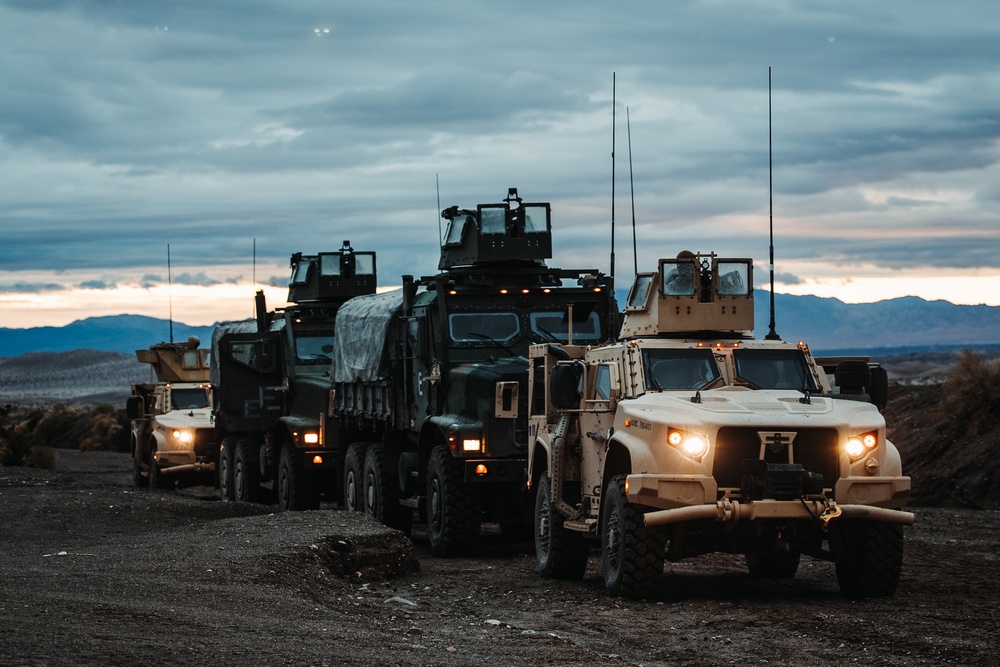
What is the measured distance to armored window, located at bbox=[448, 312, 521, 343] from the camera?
63.7 feet

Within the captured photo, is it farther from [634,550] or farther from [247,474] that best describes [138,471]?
[634,550]

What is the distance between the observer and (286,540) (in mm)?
16312

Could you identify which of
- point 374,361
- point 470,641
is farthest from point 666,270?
point 374,361

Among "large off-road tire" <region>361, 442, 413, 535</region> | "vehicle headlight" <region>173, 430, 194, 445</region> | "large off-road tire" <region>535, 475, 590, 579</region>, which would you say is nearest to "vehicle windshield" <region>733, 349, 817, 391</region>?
"large off-road tire" <region>535, 475, 590, 579</region>

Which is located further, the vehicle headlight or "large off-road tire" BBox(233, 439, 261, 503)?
the vehicle headlight

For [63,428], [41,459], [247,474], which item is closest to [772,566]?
[247,474]

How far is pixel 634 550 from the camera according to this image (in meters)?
13.1

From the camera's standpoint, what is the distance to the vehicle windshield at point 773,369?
1407 cm

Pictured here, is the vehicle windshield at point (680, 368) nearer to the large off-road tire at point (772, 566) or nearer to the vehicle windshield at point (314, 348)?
the large off-road tire at point (772, 566)

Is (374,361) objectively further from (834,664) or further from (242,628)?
(834,664)

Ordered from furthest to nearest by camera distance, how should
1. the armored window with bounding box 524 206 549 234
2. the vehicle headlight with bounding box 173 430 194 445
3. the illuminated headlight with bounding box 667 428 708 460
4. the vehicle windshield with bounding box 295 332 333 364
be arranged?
the vehicle headlight with bounding box 173 430 194 445 → the vehicle windshield with bounding box 295 332 333 364 → the armored window with bounding box 524 206 549 234 → the illuminated headlight with bounding box 667 428 708 460

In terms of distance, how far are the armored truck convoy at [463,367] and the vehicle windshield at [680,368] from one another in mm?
2978

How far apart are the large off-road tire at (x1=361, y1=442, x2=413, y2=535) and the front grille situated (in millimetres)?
8825

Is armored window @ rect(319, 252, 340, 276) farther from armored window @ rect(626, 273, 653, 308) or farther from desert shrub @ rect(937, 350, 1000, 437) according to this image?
armored window @ rect(626, 273, 653, 308)
